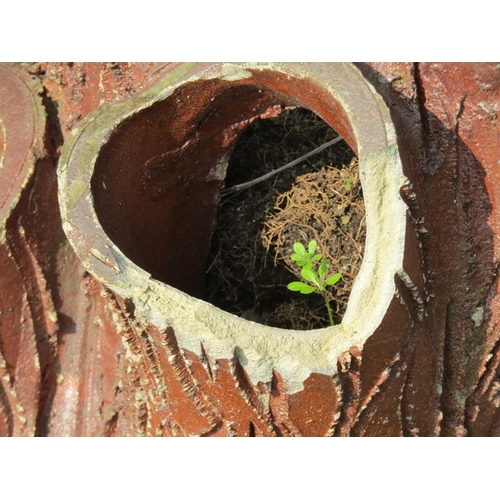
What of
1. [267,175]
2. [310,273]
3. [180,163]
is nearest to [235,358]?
[310,273]

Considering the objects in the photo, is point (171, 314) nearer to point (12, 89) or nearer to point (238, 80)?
point (238, 80)

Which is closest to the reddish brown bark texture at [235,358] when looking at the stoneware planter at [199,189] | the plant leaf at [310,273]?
the stoneware planter at [199,189]

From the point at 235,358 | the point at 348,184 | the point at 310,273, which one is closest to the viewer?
the point at 235,358

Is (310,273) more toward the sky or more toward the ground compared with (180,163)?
more toward the ground

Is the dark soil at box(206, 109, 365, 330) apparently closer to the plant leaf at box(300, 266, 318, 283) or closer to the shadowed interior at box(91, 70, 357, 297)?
the shadowed interior at box(91, 70, 357, 297)

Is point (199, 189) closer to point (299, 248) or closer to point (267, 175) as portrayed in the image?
point (267, 175)

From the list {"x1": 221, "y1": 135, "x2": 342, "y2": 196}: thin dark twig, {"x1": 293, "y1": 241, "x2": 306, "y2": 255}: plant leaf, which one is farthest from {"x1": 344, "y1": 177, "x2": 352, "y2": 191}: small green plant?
{"x1": 293, "y1": 241, "x2": 306, "y2": 255}: plant leaf

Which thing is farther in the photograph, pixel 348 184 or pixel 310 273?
pixel 348 184

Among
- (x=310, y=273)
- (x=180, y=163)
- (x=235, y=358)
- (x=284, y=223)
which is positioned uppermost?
(x=180, y=163)
